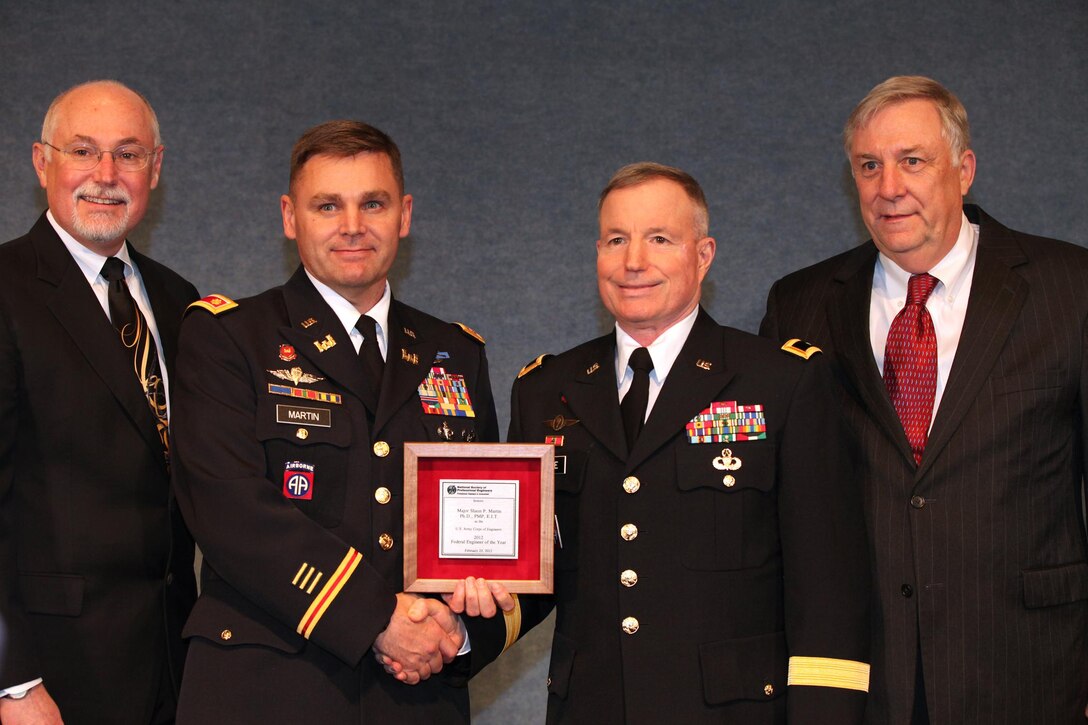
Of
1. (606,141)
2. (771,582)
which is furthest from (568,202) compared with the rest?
(771,582)

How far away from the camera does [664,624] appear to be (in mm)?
2426

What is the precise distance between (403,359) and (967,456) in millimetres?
1374

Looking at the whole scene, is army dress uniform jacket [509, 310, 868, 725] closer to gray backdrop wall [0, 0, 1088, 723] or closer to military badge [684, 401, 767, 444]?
military badge [684, 401, 767, 444]

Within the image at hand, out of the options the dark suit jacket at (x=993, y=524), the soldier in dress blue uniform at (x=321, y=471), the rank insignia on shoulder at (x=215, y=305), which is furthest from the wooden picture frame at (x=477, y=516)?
the dark suit jacket at (x=993, y=524)

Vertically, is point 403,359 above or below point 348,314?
below

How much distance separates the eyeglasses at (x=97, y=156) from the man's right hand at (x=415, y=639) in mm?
1466

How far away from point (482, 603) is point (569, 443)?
450 mm

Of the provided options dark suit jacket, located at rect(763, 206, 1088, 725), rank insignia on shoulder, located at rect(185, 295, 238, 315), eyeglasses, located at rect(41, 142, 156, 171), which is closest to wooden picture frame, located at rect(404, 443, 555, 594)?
rank insignia on shoulder, located at rect(185, 295, 238, 315)

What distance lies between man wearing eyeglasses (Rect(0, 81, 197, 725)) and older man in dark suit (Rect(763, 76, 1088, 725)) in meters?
Answer: 1.77

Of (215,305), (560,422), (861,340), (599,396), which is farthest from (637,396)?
(215,305)

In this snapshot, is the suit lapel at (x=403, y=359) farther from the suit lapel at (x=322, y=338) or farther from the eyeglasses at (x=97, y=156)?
the eyeglasses at (x=97, y=156)

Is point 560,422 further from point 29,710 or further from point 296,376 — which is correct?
point 29,710

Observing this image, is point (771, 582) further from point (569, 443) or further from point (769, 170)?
point (769, 170)

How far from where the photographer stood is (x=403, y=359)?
8.99 ft
